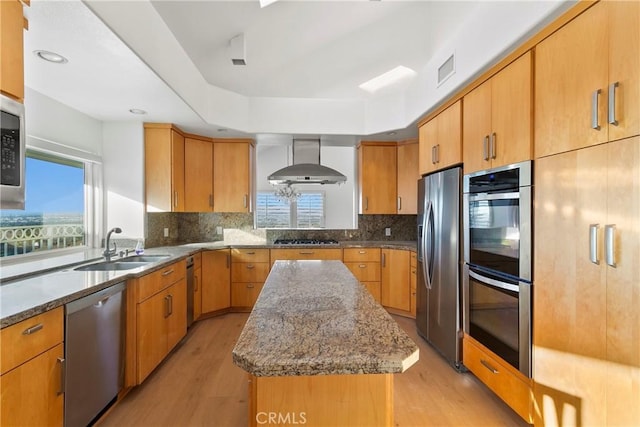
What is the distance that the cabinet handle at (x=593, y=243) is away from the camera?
1243 millimetres

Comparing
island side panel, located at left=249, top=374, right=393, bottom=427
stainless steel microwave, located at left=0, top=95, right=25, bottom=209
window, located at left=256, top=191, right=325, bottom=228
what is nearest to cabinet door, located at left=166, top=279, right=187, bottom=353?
stainless steel microwave, located at left=0, top=95, right=25, bottom=209

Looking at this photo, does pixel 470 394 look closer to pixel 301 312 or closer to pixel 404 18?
pixel 301 312

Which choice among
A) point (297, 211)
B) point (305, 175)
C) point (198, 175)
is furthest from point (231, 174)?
point (297, 211)

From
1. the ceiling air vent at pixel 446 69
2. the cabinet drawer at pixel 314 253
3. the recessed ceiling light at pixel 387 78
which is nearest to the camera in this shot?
the ceiling air vent at pixel 446 69

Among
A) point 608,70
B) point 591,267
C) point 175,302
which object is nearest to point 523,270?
point 591,267

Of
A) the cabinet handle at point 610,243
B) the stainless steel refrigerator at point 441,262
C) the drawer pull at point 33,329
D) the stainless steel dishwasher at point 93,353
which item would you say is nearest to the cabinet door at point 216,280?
the stainless steel dishwasher at point 93,353

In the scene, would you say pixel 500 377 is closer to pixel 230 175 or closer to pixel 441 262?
pixel 441 262

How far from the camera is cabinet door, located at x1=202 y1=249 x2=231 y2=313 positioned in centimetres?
346

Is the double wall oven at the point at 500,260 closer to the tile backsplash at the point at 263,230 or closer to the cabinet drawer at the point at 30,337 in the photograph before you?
the tile backsplash at the point at 263,230

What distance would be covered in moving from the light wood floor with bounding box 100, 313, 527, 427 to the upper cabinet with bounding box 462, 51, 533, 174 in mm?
1645

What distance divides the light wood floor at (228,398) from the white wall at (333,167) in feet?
17.7

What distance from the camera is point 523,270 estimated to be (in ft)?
5.41

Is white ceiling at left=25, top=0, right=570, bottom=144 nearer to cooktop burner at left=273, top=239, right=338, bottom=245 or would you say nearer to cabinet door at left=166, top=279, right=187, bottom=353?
cooktop burner at left=273, top=239, right=338, bottom=245

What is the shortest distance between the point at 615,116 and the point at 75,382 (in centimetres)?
287
